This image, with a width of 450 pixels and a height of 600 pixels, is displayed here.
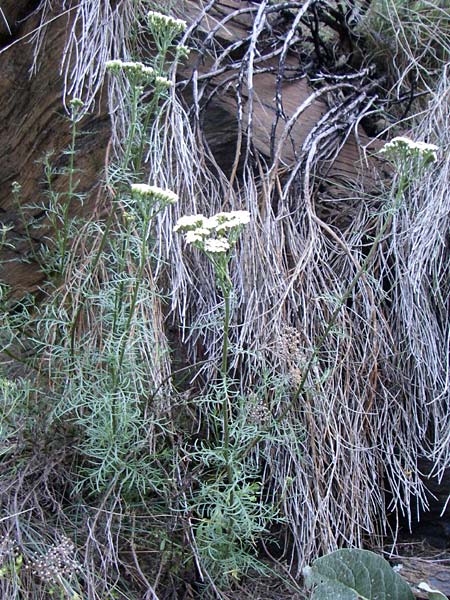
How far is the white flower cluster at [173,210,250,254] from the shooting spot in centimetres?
159

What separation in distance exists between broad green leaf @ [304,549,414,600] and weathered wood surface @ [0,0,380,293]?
136 centimetres

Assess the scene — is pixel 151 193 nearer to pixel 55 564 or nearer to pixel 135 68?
pixel 135 68

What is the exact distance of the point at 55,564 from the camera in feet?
5.86

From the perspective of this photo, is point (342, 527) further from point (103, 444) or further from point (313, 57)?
point (313, 57)

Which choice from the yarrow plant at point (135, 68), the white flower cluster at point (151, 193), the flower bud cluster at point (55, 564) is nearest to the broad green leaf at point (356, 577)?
the flower bud cluster at point (55, 564)

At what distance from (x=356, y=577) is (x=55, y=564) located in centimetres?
71

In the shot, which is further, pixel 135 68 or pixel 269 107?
pixel 269 107

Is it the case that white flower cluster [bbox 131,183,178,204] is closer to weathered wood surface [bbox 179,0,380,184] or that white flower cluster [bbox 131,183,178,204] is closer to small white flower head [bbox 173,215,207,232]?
small white flower head [bbox 173,215,207,232]

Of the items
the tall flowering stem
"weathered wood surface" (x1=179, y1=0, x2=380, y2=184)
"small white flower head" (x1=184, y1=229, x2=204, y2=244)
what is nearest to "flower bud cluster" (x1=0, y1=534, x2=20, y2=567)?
the tall flowering stem

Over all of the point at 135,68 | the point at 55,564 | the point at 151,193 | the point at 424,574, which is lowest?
the point at 424,574

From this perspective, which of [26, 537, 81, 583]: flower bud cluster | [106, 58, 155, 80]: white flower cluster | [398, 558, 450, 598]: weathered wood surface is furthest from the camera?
[398, 558, 450, 598]: weathered wood surface

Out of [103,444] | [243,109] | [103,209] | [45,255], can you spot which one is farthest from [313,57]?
[103,444]

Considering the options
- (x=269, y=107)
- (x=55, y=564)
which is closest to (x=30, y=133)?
(x=269, y=107)

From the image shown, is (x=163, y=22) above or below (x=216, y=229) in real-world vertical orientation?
above
